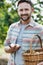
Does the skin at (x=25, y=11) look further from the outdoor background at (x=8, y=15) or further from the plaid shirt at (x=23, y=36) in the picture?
the outdoor background at (x=8, y=15)

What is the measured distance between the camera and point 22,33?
2.55m

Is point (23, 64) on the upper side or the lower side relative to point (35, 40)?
lower

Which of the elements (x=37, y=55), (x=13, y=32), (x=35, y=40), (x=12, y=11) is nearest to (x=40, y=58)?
(x=37, y=55)

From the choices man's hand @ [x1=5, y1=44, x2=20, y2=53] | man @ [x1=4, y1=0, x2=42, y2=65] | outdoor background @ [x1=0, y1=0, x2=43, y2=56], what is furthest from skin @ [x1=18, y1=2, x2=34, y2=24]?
outdoor background @ [x1=0, y1=0, x2=43, y2=56]

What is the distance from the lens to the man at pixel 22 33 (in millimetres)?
2510

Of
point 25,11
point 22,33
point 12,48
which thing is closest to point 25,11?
point 25,11

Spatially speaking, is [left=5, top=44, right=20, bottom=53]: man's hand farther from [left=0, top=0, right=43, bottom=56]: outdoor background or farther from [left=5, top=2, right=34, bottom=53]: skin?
[left=0, top=0, right=43, bottom=56]: outdoor background

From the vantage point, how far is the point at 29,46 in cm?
250

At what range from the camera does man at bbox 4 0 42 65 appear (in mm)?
2510

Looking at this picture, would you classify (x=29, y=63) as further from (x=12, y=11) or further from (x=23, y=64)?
(x=12, y=11)

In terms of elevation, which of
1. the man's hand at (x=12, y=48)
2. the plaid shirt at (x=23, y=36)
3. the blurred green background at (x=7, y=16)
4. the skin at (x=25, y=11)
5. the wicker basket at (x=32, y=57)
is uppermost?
the blurred green background at (x=7, y=16)

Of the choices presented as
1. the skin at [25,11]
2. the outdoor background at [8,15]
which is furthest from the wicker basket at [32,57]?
the outdoor background at [8,15]

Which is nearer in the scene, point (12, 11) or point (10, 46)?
point (10, 46)

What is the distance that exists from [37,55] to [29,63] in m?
0.10
